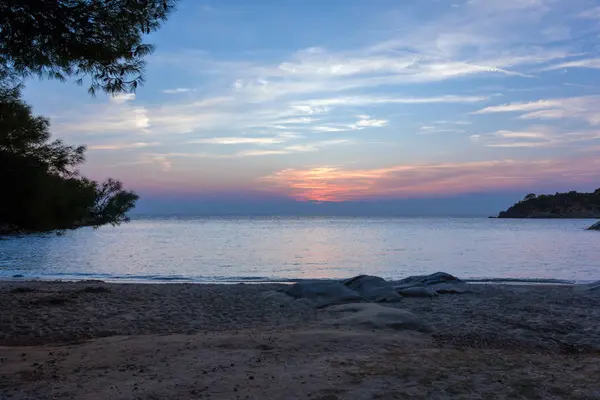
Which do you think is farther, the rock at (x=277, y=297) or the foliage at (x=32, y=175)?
the rock at (x=277, y=297)

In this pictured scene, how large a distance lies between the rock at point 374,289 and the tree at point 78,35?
908 centimetres

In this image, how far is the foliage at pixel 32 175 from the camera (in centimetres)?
794

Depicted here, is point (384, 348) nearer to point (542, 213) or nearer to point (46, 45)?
point (46, 45)

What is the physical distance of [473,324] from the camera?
10273 mm

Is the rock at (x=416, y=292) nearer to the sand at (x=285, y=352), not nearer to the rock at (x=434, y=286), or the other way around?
the rock at (x=434, y=286)

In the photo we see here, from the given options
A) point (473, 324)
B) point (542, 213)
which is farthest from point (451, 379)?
point (542, 213)

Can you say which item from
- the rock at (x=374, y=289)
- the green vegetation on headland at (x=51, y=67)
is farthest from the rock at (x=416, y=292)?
the green vegetation on headland at (x=51, y=67)

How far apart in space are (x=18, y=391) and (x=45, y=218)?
153 inches

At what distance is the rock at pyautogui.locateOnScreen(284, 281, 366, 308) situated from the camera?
41.2ft

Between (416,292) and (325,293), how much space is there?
2.88 m

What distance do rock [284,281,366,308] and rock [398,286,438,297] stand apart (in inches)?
76.3

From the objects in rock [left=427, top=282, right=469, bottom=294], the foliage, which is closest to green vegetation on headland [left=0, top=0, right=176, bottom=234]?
the foliage

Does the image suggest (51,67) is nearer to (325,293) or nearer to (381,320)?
(381,320)

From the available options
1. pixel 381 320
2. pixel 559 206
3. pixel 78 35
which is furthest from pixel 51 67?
pixel 559 206
